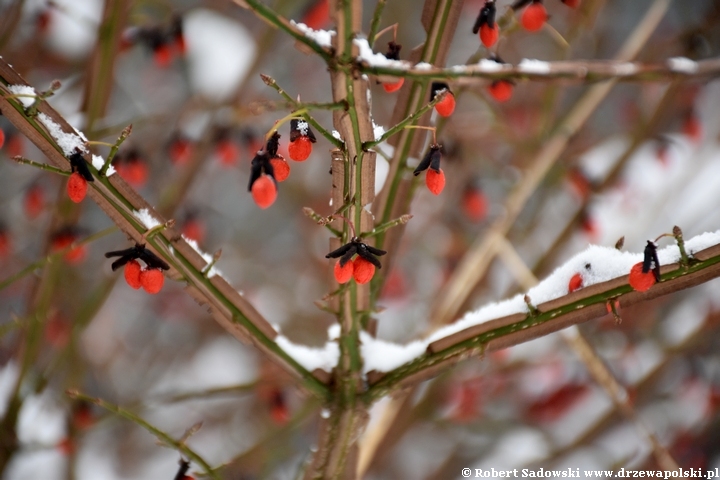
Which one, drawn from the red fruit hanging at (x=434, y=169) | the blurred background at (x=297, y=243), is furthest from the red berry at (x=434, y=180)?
the blurred background at (x=297, y=243)

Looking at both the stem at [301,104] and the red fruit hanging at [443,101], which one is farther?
the red fruit hanging at [443,101]

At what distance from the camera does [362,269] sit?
95 centimetres

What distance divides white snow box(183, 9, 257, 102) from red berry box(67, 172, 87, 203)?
8.46 ft

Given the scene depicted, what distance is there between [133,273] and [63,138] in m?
0.24

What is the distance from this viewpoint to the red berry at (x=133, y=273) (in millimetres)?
1036

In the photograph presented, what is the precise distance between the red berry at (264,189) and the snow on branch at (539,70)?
0.24 metres

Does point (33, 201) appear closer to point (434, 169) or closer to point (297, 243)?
point (434, 169)

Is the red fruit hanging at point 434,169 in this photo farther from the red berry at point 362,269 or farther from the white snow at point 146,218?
the white snow at point 146,218

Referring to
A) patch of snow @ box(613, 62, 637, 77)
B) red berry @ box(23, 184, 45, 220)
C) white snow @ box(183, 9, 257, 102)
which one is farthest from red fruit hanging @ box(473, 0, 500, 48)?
white snow @ box(183, 9, 257, 102)

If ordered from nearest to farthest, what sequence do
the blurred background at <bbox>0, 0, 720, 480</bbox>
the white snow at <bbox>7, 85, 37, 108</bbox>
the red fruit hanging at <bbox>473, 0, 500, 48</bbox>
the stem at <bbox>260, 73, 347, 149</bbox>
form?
the stem at <bbox>260, 73, 347, 149</bbox> → the white snow at <bbox>7, 85, 37, 108</bbox> → the red fruit hanging at <bbox>473, 0, 500, 48</bbox> → the blurred background at <bbox>0, 0, 720, 480</bbox>

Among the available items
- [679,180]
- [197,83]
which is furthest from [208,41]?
[679,180]

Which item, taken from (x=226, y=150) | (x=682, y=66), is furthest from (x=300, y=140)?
(x=226, y=150)

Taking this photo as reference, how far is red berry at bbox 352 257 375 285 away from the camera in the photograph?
94 cm

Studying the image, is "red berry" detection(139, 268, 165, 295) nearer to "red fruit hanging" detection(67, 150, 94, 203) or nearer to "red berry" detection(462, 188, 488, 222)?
"red fruit hanging" detection(67, 150, 94, 203)
